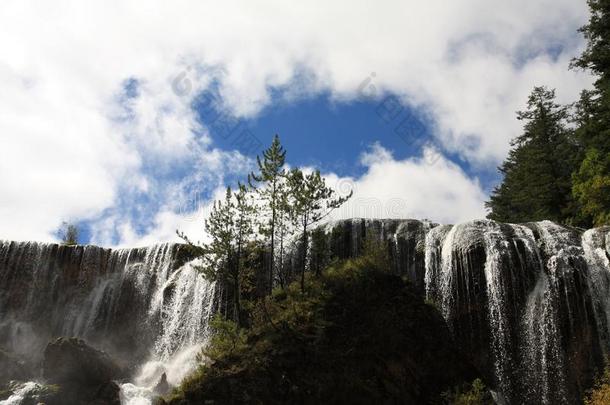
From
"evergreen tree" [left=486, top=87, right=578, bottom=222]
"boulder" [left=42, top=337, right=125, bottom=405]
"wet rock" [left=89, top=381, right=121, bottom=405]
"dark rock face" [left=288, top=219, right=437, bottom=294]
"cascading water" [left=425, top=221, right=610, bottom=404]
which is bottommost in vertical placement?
"wet rock" [left=89, top=381, right=121, bottom=405]

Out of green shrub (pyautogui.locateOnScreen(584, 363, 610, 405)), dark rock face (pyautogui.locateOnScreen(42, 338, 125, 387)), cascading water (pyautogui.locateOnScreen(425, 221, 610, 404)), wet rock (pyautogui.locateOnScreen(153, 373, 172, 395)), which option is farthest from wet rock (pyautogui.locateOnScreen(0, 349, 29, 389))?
green shrub (pyautogui.locateOnScreen(584, 363, 610, 405))

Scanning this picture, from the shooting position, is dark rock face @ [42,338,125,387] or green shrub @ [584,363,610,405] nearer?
green shrub @ [584,363,610,405]

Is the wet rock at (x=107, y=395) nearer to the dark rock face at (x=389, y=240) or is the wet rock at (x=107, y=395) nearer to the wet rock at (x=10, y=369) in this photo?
the wet rock at (x=10, y=369)

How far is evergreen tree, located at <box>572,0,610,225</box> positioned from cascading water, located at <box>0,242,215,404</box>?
27153mm

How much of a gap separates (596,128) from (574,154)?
5071mm

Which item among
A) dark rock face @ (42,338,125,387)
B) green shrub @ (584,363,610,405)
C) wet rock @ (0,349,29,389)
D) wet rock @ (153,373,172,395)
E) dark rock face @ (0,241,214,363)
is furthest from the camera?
dark rock face @ (0,241,214,363)

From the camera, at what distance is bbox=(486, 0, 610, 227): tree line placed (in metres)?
38.1

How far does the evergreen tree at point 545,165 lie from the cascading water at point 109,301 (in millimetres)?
28415

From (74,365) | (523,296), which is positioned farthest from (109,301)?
(523,296)

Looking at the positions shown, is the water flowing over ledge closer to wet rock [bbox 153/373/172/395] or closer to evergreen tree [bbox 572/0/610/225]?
wet rock [bbox 153/373/172/395]

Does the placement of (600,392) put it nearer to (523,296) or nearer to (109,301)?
(523,296)

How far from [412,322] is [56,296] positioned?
94.8ft

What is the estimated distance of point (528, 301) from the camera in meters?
29.2

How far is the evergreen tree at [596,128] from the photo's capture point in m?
37.3
